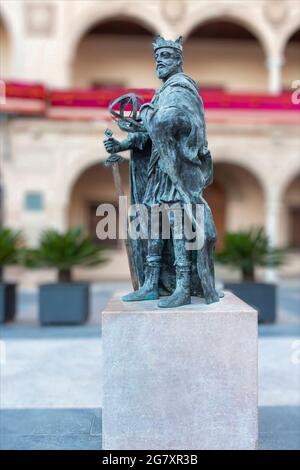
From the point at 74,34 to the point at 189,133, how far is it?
12.0 m

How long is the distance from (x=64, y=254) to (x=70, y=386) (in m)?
3.69

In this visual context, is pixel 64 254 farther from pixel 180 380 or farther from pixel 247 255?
pixel 180 380

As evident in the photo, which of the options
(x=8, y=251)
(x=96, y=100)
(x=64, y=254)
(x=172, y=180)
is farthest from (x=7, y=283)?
(x=96, y=100)

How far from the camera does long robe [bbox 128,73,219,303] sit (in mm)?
3035

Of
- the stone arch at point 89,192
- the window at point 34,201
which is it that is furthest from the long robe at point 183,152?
the stone arch at point 89,192

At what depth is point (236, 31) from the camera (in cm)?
1591

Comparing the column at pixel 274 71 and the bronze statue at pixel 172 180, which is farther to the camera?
the column at pixel 274 71

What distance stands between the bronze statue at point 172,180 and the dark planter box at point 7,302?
522 cm

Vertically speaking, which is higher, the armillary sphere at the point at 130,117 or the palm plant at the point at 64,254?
the armillary sphere at the point at 130,117

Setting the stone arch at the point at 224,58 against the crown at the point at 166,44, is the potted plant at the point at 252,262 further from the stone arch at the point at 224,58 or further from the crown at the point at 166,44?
the stone arch at the point at 224,58

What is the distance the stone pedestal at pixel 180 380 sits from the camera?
281 centimetres

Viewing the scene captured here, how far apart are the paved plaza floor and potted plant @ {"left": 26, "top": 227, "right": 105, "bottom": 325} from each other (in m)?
0.25

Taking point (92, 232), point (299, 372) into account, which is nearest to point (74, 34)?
point (92, 232)

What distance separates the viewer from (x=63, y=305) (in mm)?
7984
